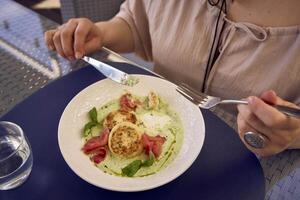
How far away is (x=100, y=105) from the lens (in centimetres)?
73

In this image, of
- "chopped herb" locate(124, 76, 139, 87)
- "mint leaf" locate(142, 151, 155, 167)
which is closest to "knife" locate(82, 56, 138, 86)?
"chopped herb" locate(124, 76, 139, 87)

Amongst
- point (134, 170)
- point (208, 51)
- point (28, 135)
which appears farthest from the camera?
point (208, 51)

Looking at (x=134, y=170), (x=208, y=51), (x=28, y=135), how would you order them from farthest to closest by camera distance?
(x=208, y=51) < (x=28, y=135) < (x=134, y=170)

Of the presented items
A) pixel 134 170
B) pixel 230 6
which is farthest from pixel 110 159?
pixel 230 6

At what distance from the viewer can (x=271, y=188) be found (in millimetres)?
676

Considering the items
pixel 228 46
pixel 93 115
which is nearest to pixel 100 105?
pixel 93 115

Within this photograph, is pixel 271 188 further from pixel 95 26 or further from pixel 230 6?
pixel 95 26

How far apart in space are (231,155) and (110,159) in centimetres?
25

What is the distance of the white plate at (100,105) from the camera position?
0.56 m

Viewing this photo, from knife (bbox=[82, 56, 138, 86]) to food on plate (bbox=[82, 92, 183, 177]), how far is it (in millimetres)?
55

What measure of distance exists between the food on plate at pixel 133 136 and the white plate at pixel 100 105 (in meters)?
0.01

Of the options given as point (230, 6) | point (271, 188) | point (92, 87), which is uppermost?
point (230, 6)

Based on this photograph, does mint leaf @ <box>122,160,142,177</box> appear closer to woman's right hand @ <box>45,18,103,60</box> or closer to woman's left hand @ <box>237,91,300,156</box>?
woman's left hand @ <box>237,91,300,156</box>

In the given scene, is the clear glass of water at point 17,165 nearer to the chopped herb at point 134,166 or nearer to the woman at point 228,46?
the chopped herb at point 134,166
